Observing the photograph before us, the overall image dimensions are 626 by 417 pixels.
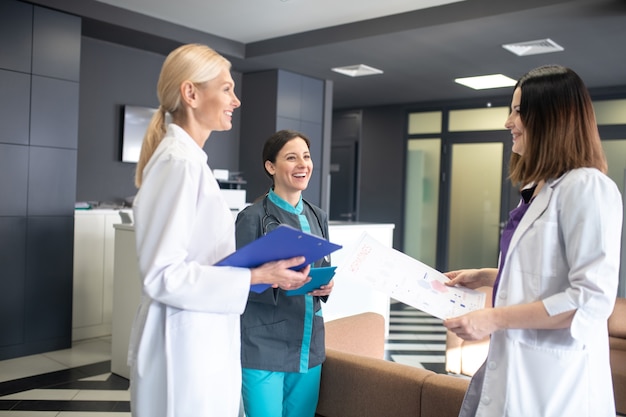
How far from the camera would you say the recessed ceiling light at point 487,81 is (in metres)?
7.09

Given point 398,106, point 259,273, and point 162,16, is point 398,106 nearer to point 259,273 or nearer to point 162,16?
point 162,16

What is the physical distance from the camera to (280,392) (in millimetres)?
1869

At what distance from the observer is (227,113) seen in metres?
1.53

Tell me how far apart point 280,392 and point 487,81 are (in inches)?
251

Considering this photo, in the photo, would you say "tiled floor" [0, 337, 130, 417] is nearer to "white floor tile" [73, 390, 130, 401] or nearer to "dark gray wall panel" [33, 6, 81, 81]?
"white floor tile" [73, 390, 130, 401]

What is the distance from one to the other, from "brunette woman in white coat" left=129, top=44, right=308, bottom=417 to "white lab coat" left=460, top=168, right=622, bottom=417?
554 mm

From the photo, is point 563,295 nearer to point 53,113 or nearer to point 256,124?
point 53,113

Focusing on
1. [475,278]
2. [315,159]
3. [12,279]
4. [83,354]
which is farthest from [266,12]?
[475,278]

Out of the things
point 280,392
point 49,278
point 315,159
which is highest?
point 315,159

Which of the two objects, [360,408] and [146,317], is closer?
[146,317]

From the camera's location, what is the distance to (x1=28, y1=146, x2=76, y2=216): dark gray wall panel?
473 cm

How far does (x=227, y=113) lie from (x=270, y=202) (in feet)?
1.91

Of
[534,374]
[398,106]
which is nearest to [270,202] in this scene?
[534,374]

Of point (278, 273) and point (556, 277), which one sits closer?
point (556, 277)
